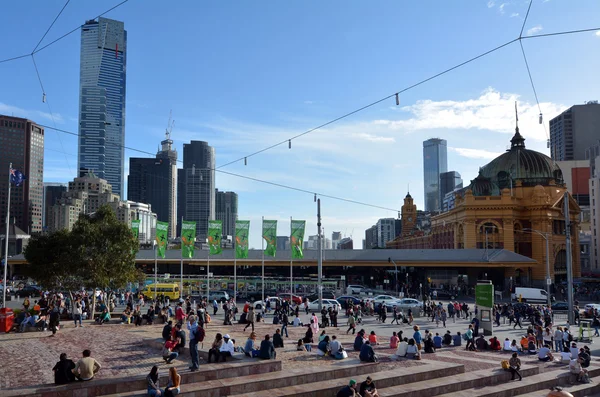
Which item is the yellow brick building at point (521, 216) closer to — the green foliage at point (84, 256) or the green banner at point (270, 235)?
the green banner at point (270, 235)

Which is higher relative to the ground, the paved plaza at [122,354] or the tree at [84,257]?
the tree at [84,257]

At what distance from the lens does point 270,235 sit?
43.2 meters

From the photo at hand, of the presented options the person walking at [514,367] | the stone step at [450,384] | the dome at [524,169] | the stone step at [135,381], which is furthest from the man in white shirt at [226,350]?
the dome at [524,169]

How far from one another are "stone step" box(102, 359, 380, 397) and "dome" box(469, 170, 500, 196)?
2643 inches

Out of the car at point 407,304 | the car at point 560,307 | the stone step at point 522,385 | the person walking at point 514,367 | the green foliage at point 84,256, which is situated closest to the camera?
the stone step at point 522,385

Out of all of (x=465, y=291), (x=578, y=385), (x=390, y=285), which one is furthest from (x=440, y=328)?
(x=390, y=285)

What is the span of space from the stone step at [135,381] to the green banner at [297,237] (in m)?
25.4

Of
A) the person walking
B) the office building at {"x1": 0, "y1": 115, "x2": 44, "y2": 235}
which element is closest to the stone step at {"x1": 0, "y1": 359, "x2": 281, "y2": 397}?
the person walking

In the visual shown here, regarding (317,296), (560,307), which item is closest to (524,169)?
(560,307)

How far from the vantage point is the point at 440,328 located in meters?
33.9

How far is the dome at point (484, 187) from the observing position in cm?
8069

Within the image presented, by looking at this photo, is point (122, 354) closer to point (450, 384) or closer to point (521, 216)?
point (450, 384)

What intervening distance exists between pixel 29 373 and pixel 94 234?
15872 millimetres

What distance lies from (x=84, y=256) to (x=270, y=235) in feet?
52.3
